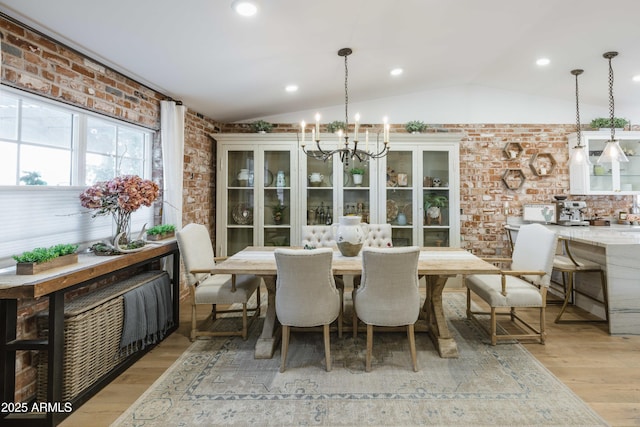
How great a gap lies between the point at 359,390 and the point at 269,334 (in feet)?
2.77

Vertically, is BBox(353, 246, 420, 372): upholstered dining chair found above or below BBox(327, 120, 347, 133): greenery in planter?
below

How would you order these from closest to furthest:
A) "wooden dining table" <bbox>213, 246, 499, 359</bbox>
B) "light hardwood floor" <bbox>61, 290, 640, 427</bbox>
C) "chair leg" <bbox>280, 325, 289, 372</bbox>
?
"light hardwood floor" <bbox>61, 290, 640, 427</bbox>
"chair leg" <bbox>280, 325, 289, 372</bbox>
"wooden dining table" <bbox>213, 246, 499, 359</bbox>

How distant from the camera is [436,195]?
4.20m

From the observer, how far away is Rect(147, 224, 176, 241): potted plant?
2826 mm

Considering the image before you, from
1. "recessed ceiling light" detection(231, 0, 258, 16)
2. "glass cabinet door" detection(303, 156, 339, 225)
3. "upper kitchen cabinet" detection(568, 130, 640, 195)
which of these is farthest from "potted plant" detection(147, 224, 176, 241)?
"upper kitchen cabinet" detection(568, 130, 640, 195)

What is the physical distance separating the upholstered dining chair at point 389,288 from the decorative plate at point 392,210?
7.07 ft

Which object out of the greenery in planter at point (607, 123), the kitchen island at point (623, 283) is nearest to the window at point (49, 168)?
the kitchen island at point (623, 283)

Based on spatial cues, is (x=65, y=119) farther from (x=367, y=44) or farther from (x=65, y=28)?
(x=367, y=44)

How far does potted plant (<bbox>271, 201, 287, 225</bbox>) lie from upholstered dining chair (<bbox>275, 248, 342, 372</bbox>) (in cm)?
217

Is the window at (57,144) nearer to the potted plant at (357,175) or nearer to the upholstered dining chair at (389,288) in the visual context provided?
the upholstered dining chair at (389,288)

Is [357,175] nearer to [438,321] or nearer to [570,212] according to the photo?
[438,321]

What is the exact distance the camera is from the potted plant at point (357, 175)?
4.20 metres

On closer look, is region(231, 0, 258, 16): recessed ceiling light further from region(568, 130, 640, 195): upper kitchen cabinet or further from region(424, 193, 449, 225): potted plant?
region(568, 130, 640, 195): upper kitchen cabinet

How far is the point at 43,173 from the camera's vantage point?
2.05 m
